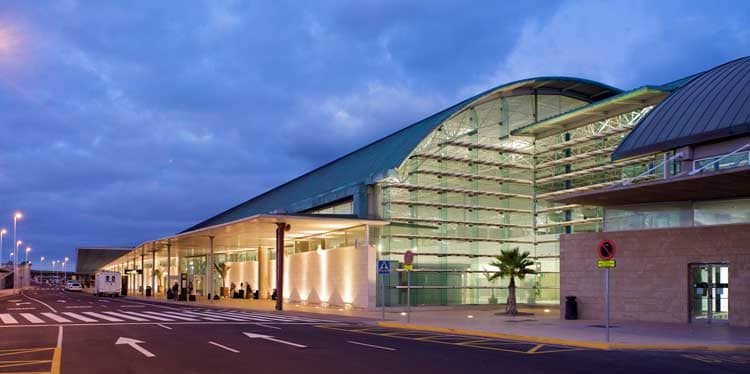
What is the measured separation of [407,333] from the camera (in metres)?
24.0

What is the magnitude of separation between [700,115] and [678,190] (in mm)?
5056

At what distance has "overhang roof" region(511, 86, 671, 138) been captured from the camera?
3694 cm

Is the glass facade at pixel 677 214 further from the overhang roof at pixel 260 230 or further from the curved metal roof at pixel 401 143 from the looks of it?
the overhang roof at pixel 260 230

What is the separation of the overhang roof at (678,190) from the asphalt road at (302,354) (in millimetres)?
7049

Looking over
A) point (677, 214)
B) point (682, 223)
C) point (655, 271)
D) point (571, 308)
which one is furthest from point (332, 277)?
point (682, 223)

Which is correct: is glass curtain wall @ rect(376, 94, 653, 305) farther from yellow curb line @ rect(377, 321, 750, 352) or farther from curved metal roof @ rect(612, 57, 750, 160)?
yellow curb line @ rect(377, 321, 750, 352)

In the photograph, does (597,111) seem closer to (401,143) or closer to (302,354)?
(401,143)

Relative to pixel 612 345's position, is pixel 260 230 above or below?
above

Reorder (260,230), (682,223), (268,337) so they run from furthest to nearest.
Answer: (260,230), (682,223), (268,337)

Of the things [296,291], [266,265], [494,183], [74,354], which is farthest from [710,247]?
[266,265]

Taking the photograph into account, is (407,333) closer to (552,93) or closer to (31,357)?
(31,357)

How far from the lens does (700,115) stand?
28.9 metres

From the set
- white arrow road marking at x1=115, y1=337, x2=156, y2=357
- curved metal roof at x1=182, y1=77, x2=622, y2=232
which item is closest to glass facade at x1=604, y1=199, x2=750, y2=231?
curved metal roof at x1=182, y1=77, x2=622, y2=232

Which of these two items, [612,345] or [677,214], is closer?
[612,345]
